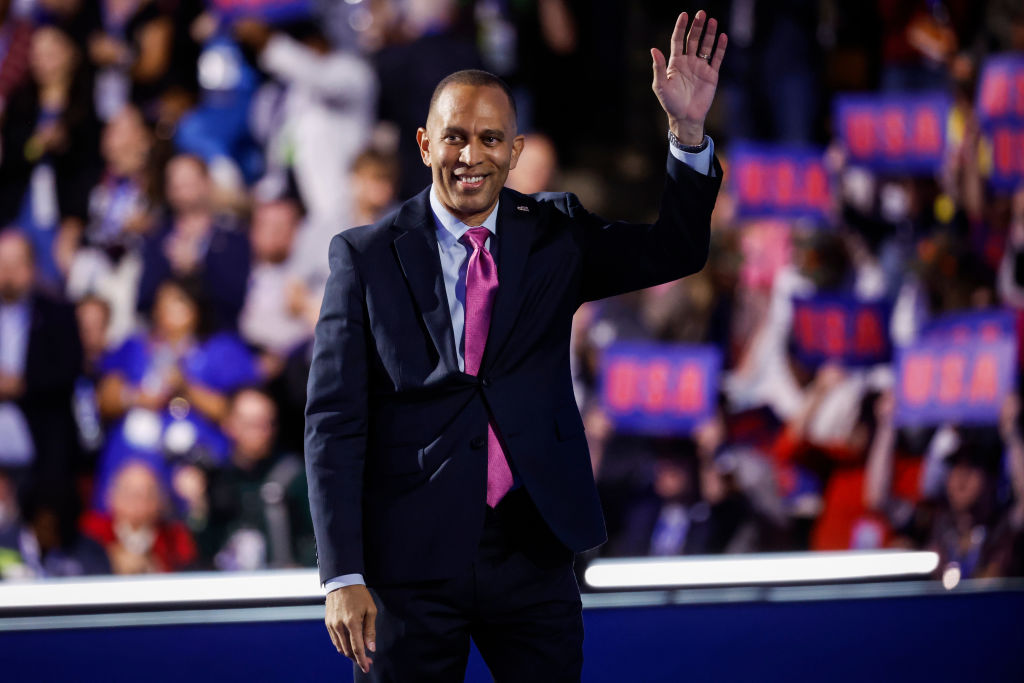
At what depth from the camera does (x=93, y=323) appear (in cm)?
395

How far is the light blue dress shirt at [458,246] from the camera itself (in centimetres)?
146

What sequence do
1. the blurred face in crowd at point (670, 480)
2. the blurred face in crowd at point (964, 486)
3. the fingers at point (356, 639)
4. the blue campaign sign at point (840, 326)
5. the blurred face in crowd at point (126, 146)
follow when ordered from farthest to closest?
the blurred face in crowd at point (126, 146) < the blue campaign sign at point (840, 326) < the blurred face in crowd at point (670, 480) < the blurred face in crowd at point (964, 486) < the fingers at point (356, 639)

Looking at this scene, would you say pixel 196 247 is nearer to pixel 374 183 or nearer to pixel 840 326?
pixel 374 183

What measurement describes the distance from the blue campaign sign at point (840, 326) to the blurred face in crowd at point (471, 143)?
2801mm

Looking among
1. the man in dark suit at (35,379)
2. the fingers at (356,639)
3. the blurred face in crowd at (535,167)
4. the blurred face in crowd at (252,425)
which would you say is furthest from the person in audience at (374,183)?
the fingers at (356,639)

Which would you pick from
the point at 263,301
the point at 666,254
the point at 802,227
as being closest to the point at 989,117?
the point at 802,227

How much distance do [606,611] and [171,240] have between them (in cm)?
230

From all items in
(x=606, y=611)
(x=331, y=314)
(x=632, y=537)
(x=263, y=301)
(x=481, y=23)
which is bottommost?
(x=632, y=537)

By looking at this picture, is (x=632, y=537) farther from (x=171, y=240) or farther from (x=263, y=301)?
(x=171, y=240)

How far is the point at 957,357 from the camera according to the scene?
3.86m

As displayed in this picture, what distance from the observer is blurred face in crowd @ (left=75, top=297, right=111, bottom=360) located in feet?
12.9

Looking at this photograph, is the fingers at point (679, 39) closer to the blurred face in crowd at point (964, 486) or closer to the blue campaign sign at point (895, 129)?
the blurred face in crowd at point (964, 486)

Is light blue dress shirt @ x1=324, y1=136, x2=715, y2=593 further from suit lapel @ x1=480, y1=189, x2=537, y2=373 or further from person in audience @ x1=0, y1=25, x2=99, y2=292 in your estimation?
person in audience @ x1=0, y1=25, x2=99, y2=292

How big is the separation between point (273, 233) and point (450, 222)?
261cm
